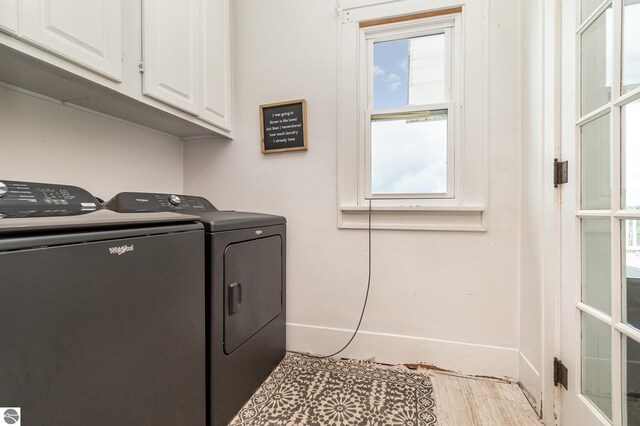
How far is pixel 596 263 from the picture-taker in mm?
992

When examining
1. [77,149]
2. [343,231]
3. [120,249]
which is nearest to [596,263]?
[343,231]

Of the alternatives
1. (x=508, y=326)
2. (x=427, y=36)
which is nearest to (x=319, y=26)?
(x=427, y=36)

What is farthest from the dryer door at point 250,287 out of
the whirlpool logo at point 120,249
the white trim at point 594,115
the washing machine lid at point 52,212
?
the white trim at point 594,115

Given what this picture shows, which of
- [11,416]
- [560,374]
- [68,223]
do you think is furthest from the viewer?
[560,374]

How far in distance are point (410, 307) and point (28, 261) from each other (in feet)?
5.43

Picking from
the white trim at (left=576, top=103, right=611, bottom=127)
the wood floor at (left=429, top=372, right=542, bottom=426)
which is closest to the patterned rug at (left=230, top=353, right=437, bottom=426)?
the wood floor at (left=429, top=372, right=542, bottom=426)

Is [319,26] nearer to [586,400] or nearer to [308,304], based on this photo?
[308,304]

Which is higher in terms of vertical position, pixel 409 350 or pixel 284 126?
pixel 284 126

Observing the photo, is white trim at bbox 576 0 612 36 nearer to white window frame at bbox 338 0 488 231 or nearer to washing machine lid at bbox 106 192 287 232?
white window frame at bbox 338 0 488 231

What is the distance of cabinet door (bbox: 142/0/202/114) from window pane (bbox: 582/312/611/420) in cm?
201

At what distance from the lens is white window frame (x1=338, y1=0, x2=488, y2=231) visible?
158 cm

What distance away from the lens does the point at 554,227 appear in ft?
3.90

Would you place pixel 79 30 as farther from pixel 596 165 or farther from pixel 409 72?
pixel 596 165

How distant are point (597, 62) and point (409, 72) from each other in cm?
93
